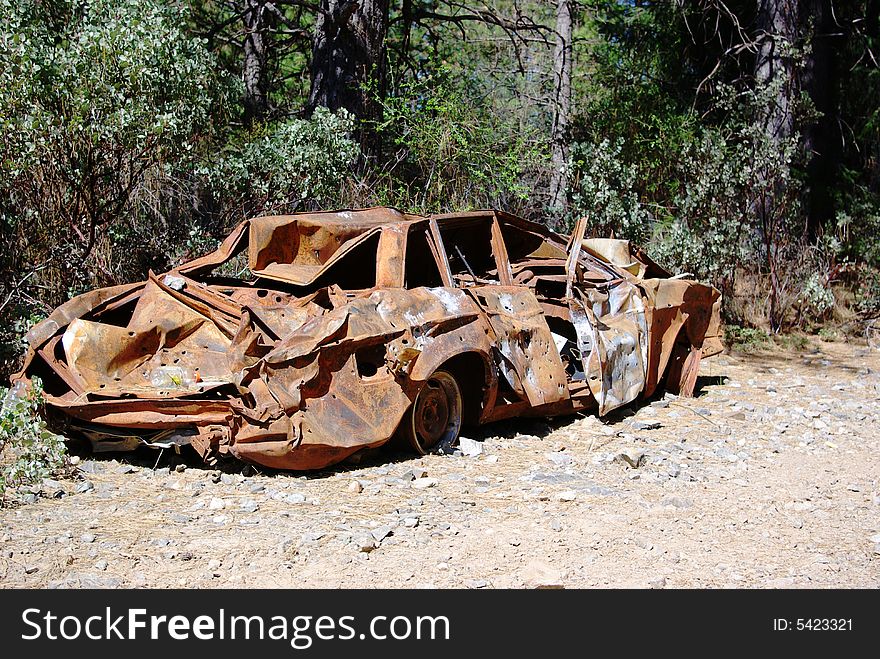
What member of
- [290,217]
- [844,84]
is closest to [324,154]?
[290,217]

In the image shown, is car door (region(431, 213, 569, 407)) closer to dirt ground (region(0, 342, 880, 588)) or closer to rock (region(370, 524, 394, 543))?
dirt ground (region(0, 342, 880, 588))

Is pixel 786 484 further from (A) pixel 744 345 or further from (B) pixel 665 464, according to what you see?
(A) pixel 744 345

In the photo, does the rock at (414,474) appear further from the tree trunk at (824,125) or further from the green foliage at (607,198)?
the tree trunk at (824,125)

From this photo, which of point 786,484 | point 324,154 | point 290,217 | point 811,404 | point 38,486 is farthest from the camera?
point 324,154

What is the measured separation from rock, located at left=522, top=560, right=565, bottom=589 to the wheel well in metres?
2.26

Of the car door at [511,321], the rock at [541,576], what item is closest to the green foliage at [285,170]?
the car door at [511,321]

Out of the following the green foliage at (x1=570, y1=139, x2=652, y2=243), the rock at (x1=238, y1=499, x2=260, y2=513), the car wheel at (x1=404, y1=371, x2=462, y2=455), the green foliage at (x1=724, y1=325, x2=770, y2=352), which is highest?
the green foliage at (x1=570, y1=139, x2=652, y2=243)

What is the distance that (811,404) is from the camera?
914 centimetres

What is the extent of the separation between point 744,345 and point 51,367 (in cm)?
967

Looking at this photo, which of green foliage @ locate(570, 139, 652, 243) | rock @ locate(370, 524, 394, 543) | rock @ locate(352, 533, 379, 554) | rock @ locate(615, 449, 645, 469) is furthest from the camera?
green foliage @ locate(570, 139, 652, 243)

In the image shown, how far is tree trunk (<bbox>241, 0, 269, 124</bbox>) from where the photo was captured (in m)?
16.3

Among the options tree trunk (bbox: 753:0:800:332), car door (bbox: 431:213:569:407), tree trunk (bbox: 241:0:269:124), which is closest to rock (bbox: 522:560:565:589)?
car door (bbox: 431:213:569:407)

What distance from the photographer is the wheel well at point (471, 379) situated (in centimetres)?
679

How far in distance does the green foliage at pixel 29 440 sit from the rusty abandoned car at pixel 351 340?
163 millimetres
